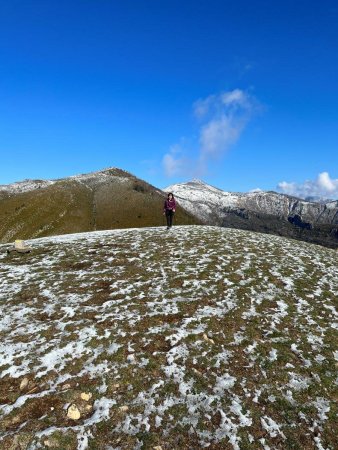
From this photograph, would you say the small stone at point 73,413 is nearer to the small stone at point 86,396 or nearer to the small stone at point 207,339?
the small stone at point 86,396

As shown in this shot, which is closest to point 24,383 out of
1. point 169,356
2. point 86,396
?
point 86,396

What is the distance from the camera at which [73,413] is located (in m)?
10.2

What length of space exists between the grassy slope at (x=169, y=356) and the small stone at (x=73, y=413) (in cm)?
14

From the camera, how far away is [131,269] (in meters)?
22.5

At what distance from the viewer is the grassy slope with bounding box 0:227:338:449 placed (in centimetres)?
977

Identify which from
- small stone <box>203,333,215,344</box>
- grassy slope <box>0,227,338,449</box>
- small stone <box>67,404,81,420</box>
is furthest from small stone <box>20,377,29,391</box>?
small stone <box>203,333,215,344</box>

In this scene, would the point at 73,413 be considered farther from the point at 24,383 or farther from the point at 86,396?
the point at 24,383

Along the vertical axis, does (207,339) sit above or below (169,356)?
above

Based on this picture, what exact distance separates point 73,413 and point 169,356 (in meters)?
4.11

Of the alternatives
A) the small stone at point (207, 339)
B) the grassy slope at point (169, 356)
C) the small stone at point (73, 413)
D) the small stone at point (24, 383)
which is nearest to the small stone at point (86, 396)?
the grassy slope at point (169, 356)

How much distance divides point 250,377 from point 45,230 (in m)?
159

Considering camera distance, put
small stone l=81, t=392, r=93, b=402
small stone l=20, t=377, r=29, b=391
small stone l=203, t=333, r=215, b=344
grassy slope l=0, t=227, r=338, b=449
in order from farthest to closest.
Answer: small stone l=203, t=333, r=215, b=344 < small stone l=20, t=377, r=29, b=391 < small stone l=81, t=392, r=93, b=402 < grassy slope l=0, t=227, r=338, b=449

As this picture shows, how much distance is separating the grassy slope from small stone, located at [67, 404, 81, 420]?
0.45 ft

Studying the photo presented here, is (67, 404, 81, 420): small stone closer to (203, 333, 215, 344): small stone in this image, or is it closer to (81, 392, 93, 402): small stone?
(81, 392, 93, 402): small stone
